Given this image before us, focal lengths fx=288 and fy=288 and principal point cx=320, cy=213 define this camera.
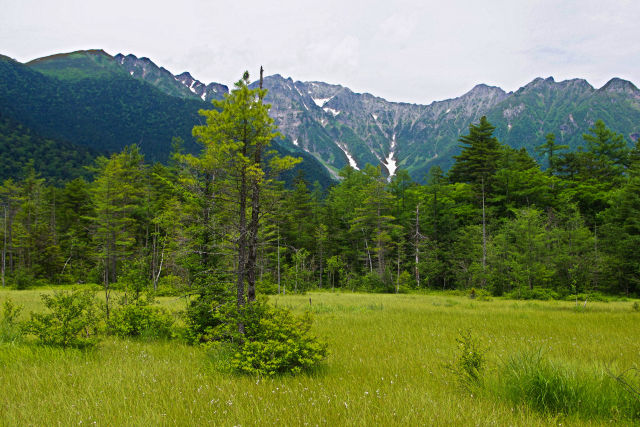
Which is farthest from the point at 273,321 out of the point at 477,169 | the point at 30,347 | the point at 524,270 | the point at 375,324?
the point at 477,169

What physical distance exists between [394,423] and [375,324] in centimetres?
878

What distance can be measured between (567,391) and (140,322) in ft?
33.0

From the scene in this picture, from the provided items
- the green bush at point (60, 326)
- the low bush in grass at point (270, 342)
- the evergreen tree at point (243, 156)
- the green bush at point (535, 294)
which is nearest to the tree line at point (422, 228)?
the green bush at point (535, 294)

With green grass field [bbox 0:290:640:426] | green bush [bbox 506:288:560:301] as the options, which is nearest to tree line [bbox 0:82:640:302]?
green bush [bbox 506:288:560:301]

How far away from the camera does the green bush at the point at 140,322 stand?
8641mm

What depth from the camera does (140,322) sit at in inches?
344

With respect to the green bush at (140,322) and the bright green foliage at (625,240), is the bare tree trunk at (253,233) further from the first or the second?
the bright green foliage at (625,240)

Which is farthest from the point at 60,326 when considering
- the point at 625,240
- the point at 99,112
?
the point at 99,112

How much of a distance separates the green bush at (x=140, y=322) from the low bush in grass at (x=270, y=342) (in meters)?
3.54

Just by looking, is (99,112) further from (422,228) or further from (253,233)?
(253,233)

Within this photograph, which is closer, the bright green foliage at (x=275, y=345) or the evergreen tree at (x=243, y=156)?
the bright green foliage at (x=275, y=345)

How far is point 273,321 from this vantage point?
581cm

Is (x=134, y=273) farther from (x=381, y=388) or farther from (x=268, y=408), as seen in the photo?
(x=381, y=388)

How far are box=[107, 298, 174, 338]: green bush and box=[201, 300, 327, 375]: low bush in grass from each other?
11.6 ft
